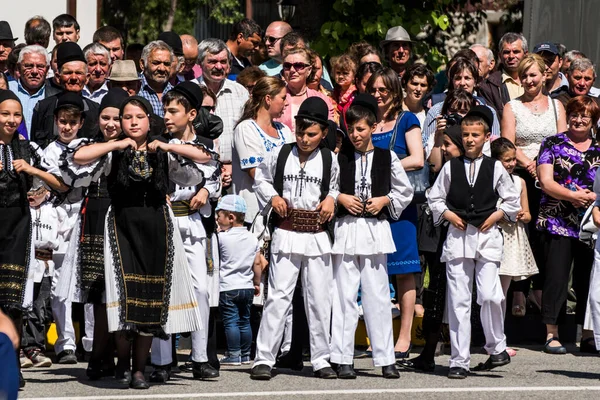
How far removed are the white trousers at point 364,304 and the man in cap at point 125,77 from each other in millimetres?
2684

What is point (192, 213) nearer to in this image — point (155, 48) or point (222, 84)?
point (155, 48)

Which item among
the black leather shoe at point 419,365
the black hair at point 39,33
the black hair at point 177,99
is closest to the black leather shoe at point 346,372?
the black leather shoe at point 419,365

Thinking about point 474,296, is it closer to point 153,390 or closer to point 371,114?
point 371,114

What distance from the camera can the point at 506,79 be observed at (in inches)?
496

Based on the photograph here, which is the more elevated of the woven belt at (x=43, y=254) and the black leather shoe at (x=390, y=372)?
the woven belt at (x=43, y=254)

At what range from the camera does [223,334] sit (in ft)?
37.0

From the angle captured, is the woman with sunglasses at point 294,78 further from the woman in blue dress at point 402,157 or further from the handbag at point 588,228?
the handbag at point 588,228

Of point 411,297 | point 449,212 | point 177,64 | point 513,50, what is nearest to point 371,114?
point 449,212

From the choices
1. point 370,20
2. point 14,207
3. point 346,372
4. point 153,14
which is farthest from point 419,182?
point 153,14

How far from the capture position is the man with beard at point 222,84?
11461mm

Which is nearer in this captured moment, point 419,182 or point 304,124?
point 304,124

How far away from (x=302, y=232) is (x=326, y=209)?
0.77ft

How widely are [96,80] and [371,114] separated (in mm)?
2790

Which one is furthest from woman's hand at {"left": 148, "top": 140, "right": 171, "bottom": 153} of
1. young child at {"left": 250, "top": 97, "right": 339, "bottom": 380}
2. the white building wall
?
the white building wall
